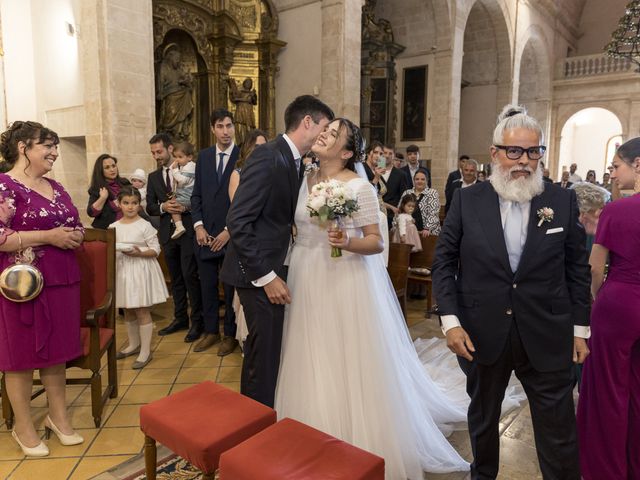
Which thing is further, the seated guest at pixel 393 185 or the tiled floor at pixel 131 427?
the seated guest at pixel 393 185

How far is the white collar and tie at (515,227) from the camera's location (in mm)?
2023

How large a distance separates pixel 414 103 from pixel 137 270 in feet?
33.4

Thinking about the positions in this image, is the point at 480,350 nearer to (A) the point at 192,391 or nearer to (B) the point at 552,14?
(A) the point at 192,391

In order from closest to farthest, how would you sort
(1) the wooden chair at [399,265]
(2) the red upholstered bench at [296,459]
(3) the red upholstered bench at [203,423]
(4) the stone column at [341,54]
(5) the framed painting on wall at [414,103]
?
(2) the red upholstered bench at [296,459]
(3) the red upholstered bench at [203,423]
(1) the wooden chair at [399,265]
(4) the stone column at [341,54]
(5) the framed painting on wall at [414,103]

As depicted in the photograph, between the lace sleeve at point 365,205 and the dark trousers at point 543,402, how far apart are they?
878 millimetres

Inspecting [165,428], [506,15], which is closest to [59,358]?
[165,428]

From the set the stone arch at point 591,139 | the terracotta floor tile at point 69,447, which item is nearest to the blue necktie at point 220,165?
the terracotta floor tile at point 69,447

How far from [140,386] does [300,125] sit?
2.39m

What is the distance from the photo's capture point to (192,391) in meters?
2.19

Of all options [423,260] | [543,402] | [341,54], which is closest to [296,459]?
[543,402]

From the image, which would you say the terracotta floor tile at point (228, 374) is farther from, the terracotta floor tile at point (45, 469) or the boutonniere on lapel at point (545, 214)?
the boutonniere on lapel at point (545, 214)

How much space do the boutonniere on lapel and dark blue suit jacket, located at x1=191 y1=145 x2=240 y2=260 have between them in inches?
111

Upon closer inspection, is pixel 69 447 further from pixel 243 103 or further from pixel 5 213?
pixel 243 103

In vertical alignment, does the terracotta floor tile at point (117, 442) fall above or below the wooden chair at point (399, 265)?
below
